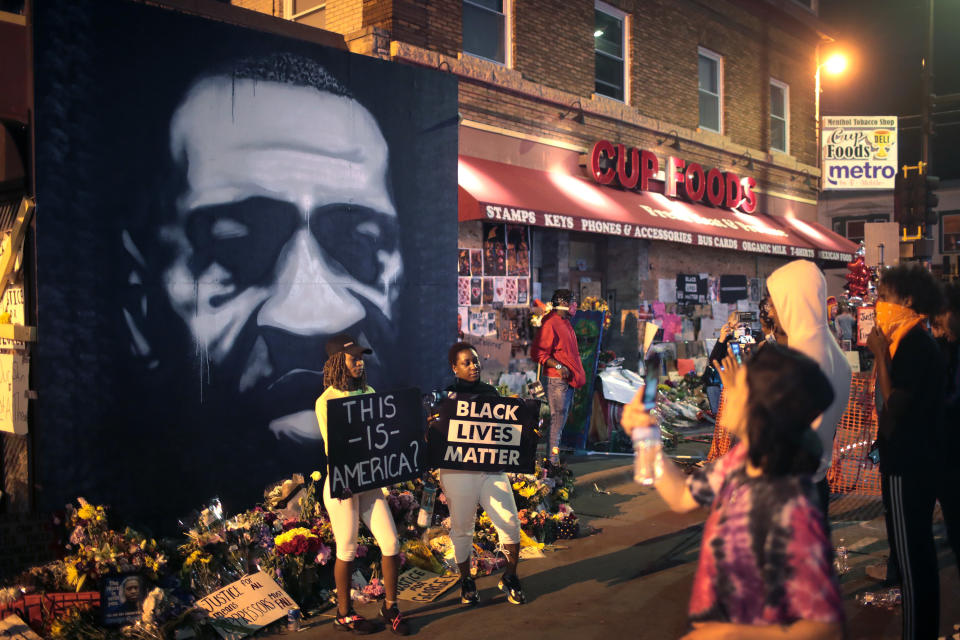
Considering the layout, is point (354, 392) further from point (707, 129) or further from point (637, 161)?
point (707, 129)

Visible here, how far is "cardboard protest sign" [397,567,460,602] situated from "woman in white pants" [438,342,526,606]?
1.07 ft

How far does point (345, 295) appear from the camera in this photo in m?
7.87

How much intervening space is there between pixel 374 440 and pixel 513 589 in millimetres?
1438

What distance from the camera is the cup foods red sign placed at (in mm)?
14820

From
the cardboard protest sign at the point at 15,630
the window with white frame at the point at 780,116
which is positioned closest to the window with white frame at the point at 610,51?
the window with white frame at the point at 780,116

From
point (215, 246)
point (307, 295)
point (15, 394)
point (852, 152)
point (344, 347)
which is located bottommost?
point (15, 394)

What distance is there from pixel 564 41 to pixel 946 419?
36.3 feet

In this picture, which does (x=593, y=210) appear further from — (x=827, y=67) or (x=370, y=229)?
(x=827, y=67)

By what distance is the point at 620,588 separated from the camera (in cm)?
610

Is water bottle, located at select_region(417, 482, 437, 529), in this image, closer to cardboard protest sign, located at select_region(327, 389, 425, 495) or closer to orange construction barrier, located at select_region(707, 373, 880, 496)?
cardboard protest sign, located at select_region(327, 389, 425, 495)

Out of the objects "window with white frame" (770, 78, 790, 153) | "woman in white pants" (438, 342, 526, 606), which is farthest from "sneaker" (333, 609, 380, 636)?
"window with white frame" (770, 78, 790, 153)

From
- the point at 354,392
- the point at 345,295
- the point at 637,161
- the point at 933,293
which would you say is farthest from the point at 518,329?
the point at 933,293

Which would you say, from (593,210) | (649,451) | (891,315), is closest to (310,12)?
(593,210)

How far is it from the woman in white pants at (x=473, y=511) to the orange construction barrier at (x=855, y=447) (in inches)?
121
